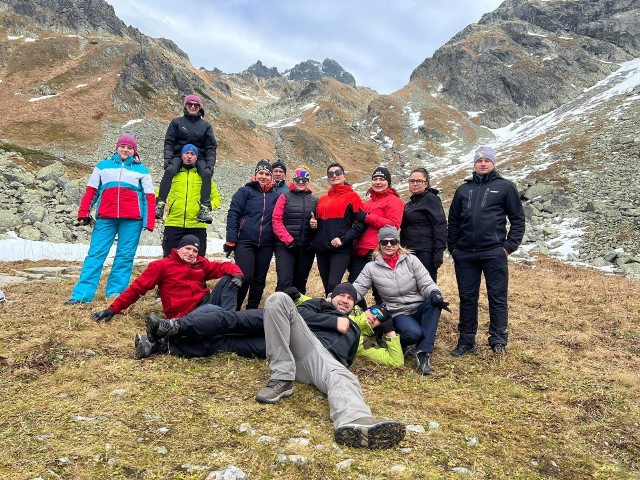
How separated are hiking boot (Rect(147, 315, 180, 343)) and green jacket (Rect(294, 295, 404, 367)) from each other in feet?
6.33

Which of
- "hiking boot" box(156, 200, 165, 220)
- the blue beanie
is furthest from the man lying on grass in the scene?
the blue beanie

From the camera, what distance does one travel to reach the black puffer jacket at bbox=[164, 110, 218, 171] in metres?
9.31

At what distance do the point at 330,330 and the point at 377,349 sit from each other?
1.25 meters

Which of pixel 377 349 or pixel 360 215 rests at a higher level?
pixel 360 215

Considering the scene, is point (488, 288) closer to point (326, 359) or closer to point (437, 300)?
point (437, 300)

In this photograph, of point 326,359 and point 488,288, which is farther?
point 488,288

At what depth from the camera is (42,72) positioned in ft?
219

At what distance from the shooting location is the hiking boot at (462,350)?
25.4 feet

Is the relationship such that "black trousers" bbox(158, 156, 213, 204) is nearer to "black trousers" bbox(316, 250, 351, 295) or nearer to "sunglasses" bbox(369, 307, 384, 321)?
"black trousers" bbox(316, 250, 351, 295)

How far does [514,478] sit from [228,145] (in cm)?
6713

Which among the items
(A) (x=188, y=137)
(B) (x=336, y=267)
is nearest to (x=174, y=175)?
(A) (x=188, y=137)

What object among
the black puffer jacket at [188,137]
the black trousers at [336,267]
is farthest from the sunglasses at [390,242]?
the black puffer jacket at [188,137]

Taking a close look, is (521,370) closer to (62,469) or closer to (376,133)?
(62,469)

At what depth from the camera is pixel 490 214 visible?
7.58 metres
